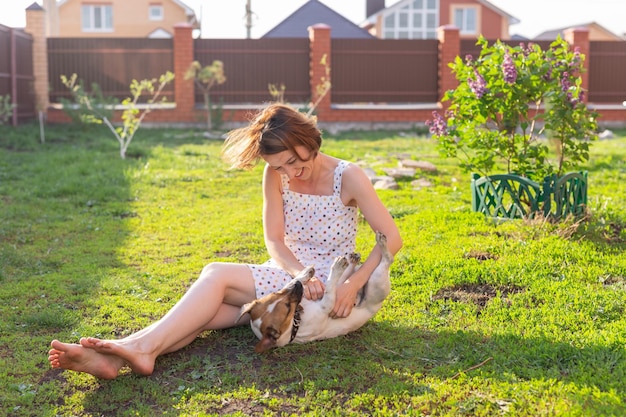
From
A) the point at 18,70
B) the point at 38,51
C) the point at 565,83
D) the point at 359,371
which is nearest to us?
the point at 359,371

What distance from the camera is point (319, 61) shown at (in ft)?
59.6

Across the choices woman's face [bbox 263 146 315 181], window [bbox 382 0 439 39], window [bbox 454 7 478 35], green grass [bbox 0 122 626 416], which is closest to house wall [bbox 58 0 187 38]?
window [bbox 382 0 439 39]

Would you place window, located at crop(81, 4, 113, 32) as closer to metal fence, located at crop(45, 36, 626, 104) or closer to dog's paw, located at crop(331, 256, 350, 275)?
metal fence, located at crop(45, 36, 626, 104)

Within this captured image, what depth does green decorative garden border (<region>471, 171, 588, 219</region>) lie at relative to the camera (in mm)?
5758

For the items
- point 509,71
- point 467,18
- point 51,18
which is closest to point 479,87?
point 509,71

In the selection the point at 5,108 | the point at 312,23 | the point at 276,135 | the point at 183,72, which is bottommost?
the point at 276,135

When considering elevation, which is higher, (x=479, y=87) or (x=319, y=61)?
(x=319, y=61)

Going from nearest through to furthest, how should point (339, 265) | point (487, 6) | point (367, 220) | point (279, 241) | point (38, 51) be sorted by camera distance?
point (339, 265) → point (367, 220) → point (279, 241) → point (38, 51) → point (487, 6)

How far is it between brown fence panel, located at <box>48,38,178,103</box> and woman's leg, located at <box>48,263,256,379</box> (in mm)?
14969

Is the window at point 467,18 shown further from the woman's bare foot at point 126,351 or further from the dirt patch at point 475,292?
the woman's bare foot at point 126,351

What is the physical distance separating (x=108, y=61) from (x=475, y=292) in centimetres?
1518

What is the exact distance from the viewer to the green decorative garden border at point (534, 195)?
18.9 feet

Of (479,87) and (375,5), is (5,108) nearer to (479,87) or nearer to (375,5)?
(479,87)

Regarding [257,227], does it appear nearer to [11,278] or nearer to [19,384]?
[11,278]
